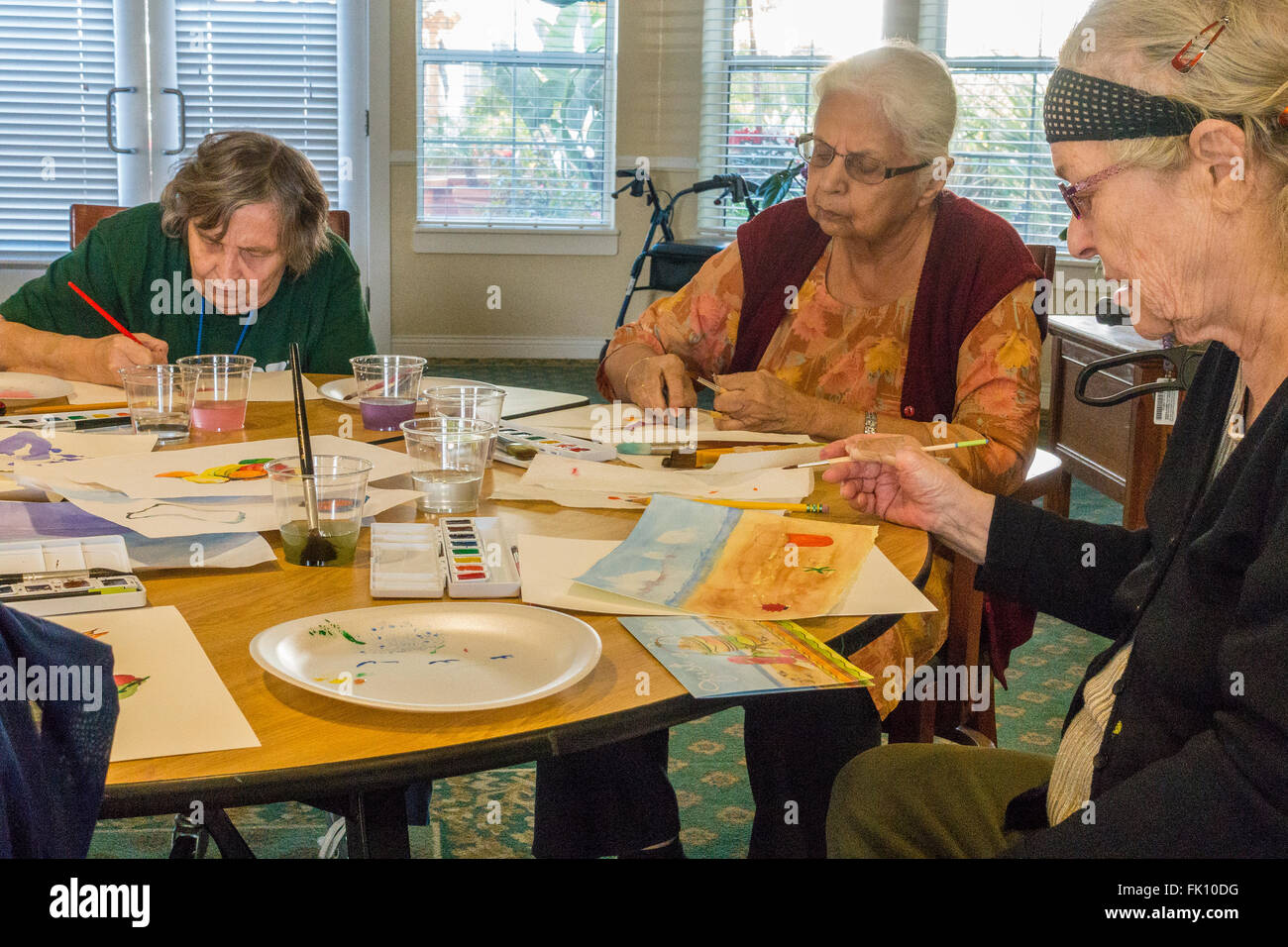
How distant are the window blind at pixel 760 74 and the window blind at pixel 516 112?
55cm

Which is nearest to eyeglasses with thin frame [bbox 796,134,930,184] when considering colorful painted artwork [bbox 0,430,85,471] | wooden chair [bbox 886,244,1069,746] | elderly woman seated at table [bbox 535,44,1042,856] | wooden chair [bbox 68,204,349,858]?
elderly woman seated at table [bbox 535,44,1042,856]

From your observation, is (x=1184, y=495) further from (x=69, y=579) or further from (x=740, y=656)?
(x=69, y=579)

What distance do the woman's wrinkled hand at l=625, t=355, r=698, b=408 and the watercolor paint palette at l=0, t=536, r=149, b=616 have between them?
3.01 ft

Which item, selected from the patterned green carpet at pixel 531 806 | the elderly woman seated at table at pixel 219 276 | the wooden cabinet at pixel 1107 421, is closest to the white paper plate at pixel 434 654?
the patterned green carpet at pixel 531 806

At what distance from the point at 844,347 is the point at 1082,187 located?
98cm

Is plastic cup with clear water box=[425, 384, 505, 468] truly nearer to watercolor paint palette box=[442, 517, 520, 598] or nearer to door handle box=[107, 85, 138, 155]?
watercolor paint palette box=[442, 517, 520, 598]

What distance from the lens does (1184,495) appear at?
3.49 ft

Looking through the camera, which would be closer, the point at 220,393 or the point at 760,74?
the point at 220,393

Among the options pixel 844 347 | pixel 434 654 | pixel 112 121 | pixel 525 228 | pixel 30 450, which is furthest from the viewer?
pixel 525 228

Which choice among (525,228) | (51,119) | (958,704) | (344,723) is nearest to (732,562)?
(344,723)

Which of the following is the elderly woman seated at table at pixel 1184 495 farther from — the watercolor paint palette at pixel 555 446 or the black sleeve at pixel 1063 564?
the watercolor paint palette at pixel 555 446
